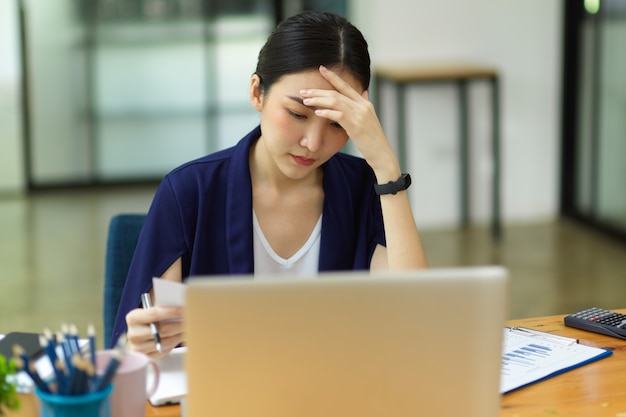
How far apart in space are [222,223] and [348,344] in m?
0.84

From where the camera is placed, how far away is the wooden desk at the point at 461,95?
5.21 m

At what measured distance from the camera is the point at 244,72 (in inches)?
261

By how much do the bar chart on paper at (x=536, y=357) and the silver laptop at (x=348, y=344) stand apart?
1.37ft

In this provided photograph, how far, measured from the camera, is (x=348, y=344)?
1.22 metres

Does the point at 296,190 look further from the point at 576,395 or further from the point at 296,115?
the point at 576,395

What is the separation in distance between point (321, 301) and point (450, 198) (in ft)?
15.1

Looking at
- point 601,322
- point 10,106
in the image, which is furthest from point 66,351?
point 10,106

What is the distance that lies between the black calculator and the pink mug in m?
0.89

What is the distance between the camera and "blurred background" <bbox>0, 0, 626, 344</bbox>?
16.5 ft

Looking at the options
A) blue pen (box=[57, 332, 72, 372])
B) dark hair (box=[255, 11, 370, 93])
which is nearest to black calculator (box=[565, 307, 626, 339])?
dark hair (box=[255, 11, 370, 93])

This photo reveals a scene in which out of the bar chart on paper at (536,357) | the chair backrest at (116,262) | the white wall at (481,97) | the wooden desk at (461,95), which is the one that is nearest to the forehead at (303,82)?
the chair backrest at (116,262)

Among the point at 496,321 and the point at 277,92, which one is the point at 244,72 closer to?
the point at 277,92

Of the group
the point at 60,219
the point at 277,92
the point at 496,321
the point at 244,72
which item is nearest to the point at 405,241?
the point at 277,92

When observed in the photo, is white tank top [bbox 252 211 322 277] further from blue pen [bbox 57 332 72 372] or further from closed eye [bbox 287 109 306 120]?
blue pen [bbox 57 332 72 372]
